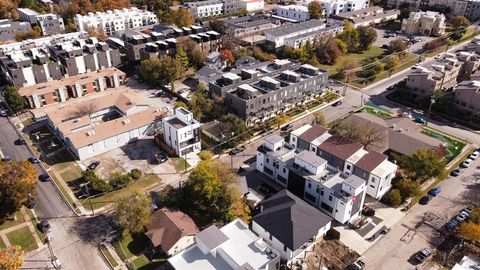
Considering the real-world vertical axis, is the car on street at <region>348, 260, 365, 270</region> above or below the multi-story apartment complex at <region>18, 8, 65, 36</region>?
below

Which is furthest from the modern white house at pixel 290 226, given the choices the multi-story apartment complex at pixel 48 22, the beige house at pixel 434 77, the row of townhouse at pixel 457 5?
the row of townhouse at pixel 457 5

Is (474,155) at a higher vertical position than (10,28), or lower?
lower

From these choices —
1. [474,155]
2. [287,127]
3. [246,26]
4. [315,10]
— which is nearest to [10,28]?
[246,26]

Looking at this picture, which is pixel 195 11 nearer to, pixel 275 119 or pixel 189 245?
pixel 275 119

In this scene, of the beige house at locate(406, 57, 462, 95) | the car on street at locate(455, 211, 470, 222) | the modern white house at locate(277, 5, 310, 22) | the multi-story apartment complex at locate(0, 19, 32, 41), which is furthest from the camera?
the modern white house at locate(277, 5, 310, 22)

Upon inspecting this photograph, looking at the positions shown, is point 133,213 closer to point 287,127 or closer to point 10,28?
point 287,127

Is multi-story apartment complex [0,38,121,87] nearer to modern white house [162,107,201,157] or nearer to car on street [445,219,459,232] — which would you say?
modern white house [162,107,201,157]

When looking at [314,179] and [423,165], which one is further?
[423,165]

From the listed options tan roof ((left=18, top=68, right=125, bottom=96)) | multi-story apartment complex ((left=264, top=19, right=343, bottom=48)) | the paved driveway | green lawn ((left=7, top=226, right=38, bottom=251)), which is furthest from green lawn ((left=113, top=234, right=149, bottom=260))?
multi-story apartment complex ((left=264, top=19, right=343, bottom=48))
